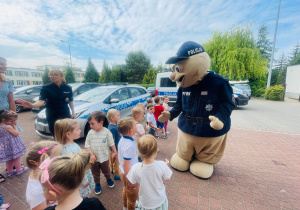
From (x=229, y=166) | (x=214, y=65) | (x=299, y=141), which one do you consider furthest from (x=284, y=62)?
(x=229, y=166)

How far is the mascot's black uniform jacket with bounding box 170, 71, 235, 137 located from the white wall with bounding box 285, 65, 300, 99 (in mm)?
23627

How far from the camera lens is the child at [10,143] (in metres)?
2.55

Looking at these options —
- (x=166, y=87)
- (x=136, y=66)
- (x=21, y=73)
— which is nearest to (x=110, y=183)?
(x=166, y=87)

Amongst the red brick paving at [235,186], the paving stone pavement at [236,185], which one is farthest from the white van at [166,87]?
the red brick paving at [235,186]

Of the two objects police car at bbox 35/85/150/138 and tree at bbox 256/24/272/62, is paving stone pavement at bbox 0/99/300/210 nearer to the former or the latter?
police car at bbox 35/85/150/138

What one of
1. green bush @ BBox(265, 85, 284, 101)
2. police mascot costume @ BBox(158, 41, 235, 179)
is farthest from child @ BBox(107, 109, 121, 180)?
green bush @ BBox(265, 85, 284, 101)

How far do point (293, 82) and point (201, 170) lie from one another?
2655 centimetres

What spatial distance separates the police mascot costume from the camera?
87.8 inches

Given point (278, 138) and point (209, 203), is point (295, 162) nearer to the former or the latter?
point (278, 138)

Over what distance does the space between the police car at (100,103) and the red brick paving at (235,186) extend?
135cm

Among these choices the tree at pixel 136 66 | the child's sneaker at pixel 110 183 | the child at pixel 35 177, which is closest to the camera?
the child at pixel 35 177

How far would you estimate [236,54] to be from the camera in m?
15.3

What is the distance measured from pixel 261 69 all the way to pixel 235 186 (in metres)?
18.0

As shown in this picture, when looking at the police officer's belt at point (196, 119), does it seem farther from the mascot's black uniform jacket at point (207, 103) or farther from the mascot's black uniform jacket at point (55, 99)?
the mascot's black uniform jacket at point (55, 99)
